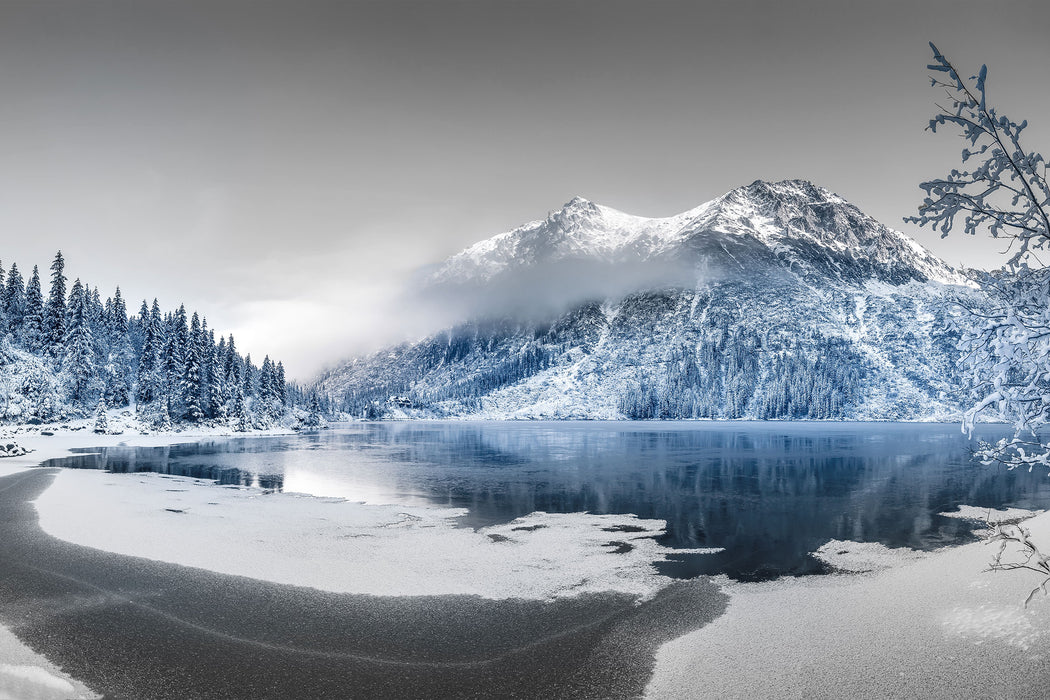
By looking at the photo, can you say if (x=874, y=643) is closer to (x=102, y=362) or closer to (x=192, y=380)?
(x=192, y=380)

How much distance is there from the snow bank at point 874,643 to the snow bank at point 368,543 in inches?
145

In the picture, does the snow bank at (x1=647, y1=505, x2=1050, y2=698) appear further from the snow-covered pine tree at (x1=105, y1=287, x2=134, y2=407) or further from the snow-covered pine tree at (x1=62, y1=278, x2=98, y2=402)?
the snow-covered pine tree at (x1=105, y1=287, x2=134, y2=407)

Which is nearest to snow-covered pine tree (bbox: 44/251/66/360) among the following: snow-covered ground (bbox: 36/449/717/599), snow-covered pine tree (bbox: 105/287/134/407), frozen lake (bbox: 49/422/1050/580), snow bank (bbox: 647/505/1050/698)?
snow-covered pine tree (bbox: 105/287/134/407)

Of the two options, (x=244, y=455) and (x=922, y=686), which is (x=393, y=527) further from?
(x=244, y=455)

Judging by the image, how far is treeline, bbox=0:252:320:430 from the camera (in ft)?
296

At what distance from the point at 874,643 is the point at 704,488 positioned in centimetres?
2874

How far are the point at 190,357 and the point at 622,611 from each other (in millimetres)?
114577

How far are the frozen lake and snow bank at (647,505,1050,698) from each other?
3552mm

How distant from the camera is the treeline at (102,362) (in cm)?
9019

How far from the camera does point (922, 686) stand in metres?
9.25

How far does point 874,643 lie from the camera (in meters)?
11.0

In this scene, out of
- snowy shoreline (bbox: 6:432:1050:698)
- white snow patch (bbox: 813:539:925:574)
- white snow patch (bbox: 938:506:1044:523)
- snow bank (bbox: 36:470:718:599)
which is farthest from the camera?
white snow patch (bbox: 938:506:1044:523)

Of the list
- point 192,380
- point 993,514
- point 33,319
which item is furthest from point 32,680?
point 33,319

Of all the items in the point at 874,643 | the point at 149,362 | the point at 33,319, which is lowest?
the point at 874,643
